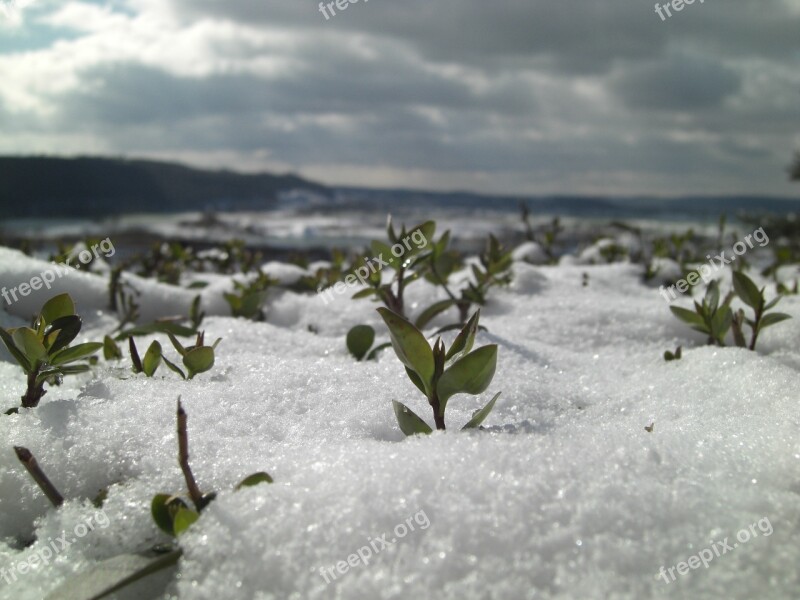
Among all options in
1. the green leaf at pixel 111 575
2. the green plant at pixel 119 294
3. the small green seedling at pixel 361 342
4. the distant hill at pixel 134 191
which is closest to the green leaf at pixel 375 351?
the small green seedling at pixel 361 342

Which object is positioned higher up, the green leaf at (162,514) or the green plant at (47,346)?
the green plant at (47,346)

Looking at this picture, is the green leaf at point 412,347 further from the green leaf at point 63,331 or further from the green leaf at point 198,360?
the green leaf at point 63,331

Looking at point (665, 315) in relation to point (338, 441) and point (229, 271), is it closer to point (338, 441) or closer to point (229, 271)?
point (338, 441)

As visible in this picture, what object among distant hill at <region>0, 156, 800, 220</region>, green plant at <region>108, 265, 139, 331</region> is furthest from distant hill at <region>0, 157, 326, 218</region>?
green plant at <region>108, 265, 139, 331</region>

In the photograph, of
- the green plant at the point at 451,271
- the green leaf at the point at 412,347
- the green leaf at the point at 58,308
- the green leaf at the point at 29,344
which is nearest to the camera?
the green leaf at the point at 412,347

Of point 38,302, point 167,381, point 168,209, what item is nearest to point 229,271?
point 38,302

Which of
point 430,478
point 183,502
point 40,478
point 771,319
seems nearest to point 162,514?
point 183,502
